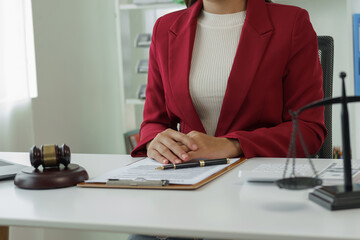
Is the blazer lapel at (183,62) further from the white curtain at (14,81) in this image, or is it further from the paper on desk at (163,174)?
the white curtain at (14,81)

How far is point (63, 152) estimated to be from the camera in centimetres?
106

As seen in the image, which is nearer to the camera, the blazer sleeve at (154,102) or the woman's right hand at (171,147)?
the woman's right hand at (171,147)

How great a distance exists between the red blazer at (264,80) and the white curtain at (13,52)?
0.89 metres

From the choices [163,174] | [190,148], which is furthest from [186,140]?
[163,174]

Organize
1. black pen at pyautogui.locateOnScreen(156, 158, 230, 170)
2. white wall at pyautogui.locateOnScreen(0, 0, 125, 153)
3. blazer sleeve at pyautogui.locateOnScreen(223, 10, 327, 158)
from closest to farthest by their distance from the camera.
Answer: black pen at pyautogui.locateOnScreen(156, 158, 230, 170)
blazer sleeve at pyautogui.locateOnScreen(223, 10, 327, 158)
white wall at pyautogui.locateOnScreen(0, 0, 125, 153)

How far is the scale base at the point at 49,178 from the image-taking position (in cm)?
101

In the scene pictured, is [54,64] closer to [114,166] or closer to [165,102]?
[165,102]

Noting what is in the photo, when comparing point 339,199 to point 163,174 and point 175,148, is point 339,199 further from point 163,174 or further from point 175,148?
point 175,148

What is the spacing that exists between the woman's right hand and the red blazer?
107mm

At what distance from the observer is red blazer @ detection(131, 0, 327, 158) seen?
145 centimetres

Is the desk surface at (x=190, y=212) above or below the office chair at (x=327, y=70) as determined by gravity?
below

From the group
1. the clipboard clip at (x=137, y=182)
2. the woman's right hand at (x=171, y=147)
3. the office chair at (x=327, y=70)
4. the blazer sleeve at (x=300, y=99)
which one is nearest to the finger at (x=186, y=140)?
the woman's right hand at (x=171, y=147)

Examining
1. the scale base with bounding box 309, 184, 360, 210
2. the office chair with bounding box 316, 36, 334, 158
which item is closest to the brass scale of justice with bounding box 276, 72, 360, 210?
the scale base with bounding box 309, 184, 360, 210

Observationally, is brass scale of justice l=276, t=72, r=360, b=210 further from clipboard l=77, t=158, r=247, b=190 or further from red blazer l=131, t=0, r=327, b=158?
red blazer l=131, t=0, r=327, b=158
